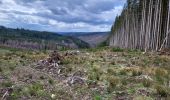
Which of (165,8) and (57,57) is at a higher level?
(165,8)

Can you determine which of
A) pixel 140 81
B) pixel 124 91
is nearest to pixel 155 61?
pixel 140 81

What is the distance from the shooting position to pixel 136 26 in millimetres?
61906

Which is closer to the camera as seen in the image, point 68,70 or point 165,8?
point 68,70

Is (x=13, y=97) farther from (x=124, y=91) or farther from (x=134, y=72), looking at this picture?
(x=134, y=72)

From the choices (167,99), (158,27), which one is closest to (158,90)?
(167,99)

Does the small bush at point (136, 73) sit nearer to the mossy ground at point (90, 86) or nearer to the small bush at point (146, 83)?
the mossy ground at point (90, 86)

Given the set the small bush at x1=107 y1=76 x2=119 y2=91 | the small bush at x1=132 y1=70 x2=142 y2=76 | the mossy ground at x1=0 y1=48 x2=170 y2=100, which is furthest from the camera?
the small bush at x1=132 y1=70 x2=142 y2=76

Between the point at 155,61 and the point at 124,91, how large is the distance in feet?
34.7

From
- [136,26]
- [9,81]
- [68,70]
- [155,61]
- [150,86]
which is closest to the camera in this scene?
[150,86]

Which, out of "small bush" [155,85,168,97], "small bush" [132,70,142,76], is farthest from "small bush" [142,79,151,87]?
"small bush" [132,70,142,76]

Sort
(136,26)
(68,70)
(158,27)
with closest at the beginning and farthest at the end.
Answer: (68,70) → (158,27) → (136,26)

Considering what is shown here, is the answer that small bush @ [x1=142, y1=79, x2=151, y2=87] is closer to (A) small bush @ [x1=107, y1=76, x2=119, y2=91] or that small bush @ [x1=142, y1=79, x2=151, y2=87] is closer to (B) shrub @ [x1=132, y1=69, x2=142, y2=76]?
(A) small bush @ [x1=107, y1=76, x2=119, y2=91]

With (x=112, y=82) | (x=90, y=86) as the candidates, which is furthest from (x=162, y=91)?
(x=90, y=86)

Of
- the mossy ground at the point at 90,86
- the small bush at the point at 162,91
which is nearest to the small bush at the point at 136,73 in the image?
the mossy ground at the point at 90,86
